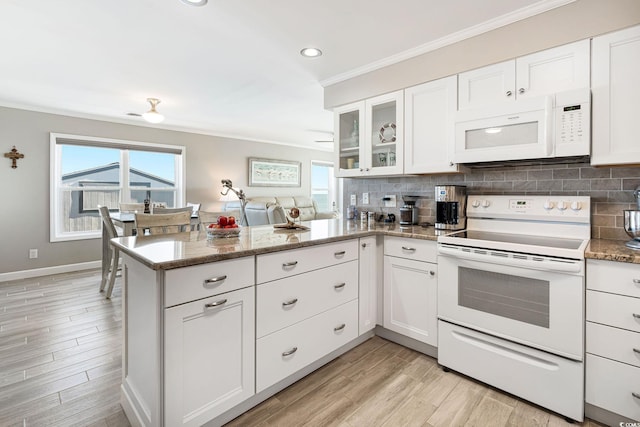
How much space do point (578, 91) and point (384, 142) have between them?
137cm

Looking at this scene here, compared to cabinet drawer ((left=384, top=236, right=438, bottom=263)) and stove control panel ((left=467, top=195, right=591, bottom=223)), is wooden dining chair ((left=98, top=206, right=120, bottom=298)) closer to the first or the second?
cabinet drawer ((left=384, top=236, right=438, bottom=263))

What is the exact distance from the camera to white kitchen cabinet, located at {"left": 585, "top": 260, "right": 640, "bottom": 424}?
148cm

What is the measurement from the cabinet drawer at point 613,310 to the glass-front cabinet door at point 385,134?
4.95 feet

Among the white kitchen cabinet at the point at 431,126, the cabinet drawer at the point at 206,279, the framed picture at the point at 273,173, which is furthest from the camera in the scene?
the framed picture at the point at 273,173

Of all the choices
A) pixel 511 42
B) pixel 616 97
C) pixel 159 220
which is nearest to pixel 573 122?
pixel 616 97

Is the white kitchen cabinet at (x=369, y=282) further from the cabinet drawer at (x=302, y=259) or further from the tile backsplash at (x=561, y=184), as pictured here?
the tile backsplash at (x=561, y=184)

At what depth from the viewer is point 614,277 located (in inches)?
59.9

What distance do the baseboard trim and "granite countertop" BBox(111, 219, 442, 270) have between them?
12.4ft

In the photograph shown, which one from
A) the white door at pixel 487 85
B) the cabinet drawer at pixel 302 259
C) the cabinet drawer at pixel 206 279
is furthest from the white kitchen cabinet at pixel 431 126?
the cabinet drawer at pixel 206 279

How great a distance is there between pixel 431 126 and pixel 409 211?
0.73 meters

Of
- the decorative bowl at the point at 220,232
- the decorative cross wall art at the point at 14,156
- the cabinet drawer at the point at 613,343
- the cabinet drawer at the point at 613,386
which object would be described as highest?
the decorative cross wall art at the point at 14,156

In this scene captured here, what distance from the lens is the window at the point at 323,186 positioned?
8.28 meters

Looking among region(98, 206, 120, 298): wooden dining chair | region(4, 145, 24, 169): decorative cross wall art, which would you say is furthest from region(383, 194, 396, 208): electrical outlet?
region(4, 145, 24, 169): decorative cross wall art

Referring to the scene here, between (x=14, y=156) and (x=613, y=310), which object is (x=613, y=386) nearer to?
(x=613, y=310)
